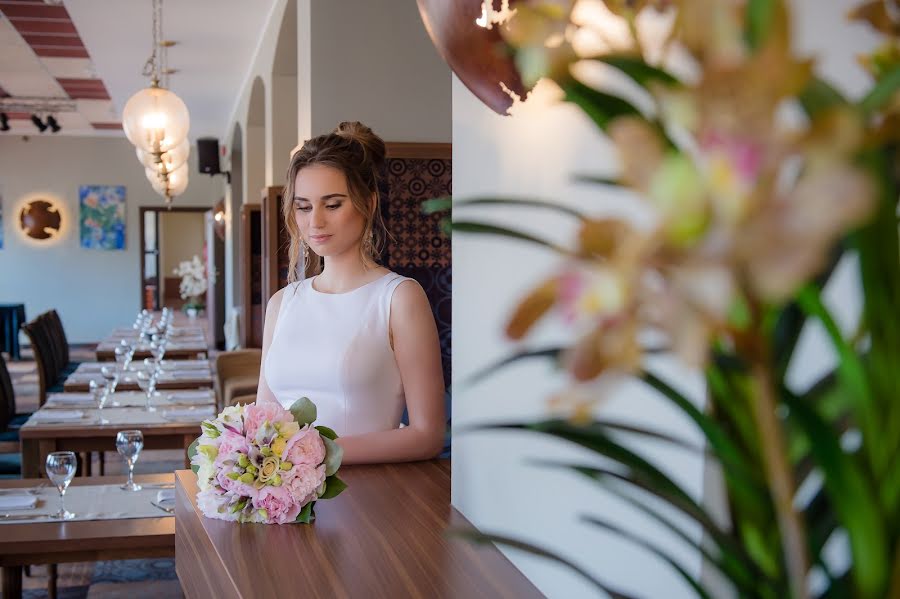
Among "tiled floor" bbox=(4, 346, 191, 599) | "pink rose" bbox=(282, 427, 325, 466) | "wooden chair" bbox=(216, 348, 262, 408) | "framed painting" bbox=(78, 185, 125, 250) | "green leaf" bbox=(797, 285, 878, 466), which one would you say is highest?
"framed painting" bbox=(78, 185, 125, 250)

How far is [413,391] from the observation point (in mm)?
2309

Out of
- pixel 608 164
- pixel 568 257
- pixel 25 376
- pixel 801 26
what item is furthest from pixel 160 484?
pixel 25 376

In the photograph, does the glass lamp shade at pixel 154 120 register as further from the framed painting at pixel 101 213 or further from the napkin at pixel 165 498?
the framed painting at pixel 101 213

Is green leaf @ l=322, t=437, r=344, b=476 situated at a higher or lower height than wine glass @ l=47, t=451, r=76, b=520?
higher

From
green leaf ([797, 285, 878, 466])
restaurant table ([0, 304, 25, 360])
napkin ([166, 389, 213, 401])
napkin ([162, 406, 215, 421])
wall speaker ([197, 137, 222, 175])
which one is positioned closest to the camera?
green leaf ([797, 285, 878, 466])

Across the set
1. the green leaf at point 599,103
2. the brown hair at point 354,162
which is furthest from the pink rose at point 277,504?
the green leaf at point 599,103

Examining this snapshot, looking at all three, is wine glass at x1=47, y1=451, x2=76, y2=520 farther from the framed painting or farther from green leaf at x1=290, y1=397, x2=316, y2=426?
the framed painting

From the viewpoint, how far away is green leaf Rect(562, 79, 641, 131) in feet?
1.49

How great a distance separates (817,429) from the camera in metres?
0.42

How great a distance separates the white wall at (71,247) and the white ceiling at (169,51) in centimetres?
315

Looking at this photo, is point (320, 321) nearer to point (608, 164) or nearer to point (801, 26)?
point (608, 164)

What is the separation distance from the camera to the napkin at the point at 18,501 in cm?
271

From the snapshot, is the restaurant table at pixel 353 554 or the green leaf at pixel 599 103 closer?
the green leaf at pixel 599 103

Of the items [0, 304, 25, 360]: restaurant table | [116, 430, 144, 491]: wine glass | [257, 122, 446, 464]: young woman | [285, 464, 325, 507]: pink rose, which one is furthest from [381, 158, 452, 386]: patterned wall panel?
[0, 304, 25, 360]: restaurant table
